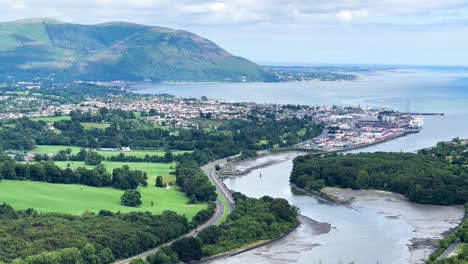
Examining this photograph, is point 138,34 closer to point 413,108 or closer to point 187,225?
point 413,108

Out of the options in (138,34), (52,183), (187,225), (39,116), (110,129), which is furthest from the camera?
(138,34)

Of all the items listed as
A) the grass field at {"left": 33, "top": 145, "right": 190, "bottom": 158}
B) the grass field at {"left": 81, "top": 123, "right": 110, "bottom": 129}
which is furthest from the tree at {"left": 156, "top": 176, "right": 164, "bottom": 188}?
the grass field at {"left": 81, "top": 123, "right": 110, "bottom": 129}

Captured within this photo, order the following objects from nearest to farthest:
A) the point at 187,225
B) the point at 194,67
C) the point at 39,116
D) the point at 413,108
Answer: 1. the point at 187,225
2. the point at 39,116
3. the point at 413,108
4. the point at 194,67

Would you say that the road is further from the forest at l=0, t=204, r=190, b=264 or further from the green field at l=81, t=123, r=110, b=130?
the green field at l=81, t=123, r=110, b=130

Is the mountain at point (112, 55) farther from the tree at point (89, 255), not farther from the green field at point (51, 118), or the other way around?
the tree at point (89, 255)

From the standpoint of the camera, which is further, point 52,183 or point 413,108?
point 413,108

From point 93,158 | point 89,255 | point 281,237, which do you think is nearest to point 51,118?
point 93,158

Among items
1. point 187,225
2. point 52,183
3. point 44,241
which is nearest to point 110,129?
point 52,183
